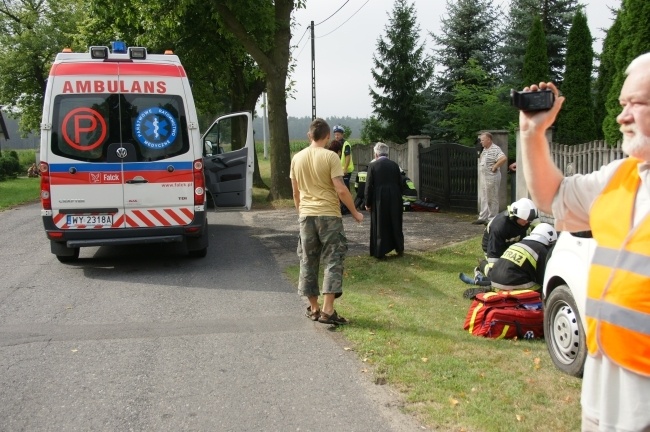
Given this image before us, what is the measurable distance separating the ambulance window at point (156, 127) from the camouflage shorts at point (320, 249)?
3530mm

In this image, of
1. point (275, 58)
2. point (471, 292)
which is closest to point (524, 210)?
point (471, 292)

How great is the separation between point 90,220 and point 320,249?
13.1ft

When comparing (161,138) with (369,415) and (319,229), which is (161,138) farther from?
(369,415)

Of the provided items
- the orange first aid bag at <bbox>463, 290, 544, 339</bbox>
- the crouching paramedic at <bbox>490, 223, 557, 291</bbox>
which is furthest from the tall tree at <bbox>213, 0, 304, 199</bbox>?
the orange first aid bag at <bbox>463, 290, 544, 339</bbox>

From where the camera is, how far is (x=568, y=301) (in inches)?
198

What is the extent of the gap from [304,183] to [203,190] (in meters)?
3.17

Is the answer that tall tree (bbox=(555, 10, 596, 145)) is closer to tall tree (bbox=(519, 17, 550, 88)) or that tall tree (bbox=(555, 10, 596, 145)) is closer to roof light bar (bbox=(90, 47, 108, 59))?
tall tree (bbox=(519, 17, 550, 88))

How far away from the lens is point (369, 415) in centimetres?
436

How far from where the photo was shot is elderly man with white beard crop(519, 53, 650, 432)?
7.03ft

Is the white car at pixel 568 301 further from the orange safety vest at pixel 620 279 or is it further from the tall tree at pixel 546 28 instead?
the tall tree at pixel 546 28

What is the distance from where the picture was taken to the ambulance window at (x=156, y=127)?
940cm

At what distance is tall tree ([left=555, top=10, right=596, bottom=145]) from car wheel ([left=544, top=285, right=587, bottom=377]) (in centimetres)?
1597

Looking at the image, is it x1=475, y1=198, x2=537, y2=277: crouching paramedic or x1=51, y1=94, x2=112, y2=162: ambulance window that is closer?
x1=475, y1=198, x2=537, y2=277: crouching paramedic

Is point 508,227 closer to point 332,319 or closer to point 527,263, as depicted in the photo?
point 527,263
